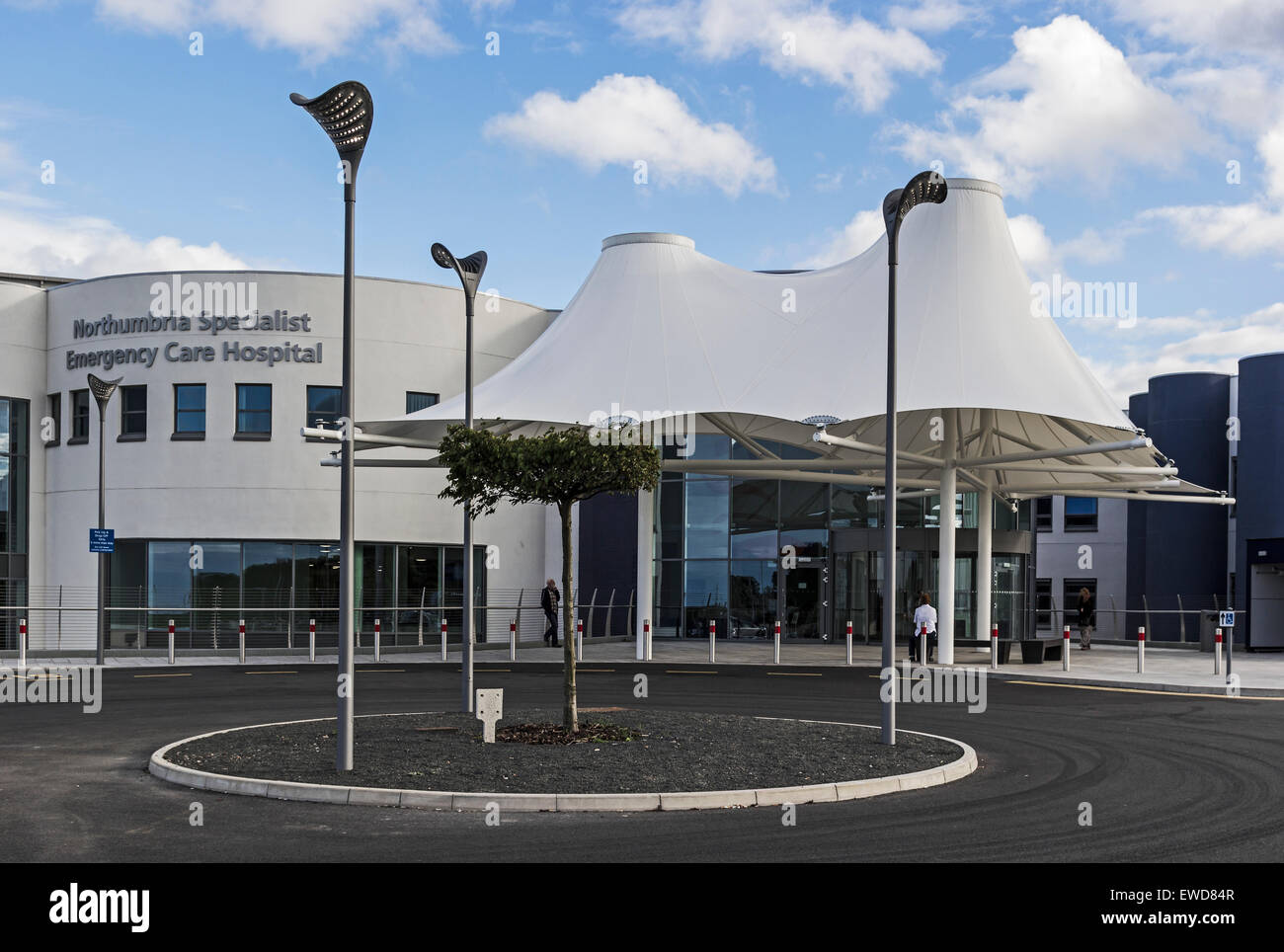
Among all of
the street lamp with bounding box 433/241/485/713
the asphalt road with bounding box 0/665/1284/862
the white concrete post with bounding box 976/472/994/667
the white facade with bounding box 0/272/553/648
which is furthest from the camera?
the white facade with bounding box 0/272/553/648

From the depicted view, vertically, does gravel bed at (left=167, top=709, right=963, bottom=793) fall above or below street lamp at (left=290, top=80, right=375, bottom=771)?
below

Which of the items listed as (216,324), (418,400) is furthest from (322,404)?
(216,324)

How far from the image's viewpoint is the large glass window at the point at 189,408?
120ft

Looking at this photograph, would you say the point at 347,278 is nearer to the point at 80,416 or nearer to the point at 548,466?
the point at 548,466

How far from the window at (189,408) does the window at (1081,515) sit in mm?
34686

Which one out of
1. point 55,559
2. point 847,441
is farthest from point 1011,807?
point 55,559

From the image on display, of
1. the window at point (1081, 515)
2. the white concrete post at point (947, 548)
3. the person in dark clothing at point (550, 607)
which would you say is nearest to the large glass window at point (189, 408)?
the person in dark clothing at point (550, 607)

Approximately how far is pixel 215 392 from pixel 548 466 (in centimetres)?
2478

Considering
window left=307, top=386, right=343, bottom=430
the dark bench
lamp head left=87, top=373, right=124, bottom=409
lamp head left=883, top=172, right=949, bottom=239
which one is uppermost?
lamp head left=883, top=172, right=949, bottom=239

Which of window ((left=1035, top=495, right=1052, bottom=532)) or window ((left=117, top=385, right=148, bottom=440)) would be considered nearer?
window ((left=117, top=385, right=148, bottom=440))

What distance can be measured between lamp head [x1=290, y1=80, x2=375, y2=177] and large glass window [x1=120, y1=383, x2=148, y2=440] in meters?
26.6

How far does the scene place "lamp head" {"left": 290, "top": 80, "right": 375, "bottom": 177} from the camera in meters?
11.7

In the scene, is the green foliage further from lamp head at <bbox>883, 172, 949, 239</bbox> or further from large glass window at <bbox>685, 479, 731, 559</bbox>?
large glass window at <bbox>685, 479, 731, 559</bbox>

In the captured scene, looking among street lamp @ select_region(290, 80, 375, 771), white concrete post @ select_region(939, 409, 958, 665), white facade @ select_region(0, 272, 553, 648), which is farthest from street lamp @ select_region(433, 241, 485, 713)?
white facade @ select_region(0, 272, 553, 648)
